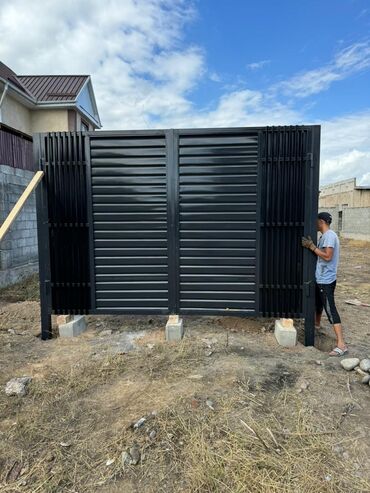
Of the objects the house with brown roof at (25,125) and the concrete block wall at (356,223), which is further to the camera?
the concrete block wall at (356,223)

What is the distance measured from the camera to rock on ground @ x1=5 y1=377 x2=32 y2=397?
279 cm

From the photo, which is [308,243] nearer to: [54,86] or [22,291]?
[22,291]

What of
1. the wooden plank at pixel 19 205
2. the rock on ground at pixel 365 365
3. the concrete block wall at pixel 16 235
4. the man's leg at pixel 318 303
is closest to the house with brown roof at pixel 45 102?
the concrete block wall at pixel 16 235

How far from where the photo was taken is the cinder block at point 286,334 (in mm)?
3775

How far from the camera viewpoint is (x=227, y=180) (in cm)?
372

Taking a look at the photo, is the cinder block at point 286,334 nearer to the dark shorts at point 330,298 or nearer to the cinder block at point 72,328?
the dark shorts at point 330,298

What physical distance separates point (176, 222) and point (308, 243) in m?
1.48

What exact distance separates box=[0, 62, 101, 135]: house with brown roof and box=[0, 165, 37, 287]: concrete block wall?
5054 mm

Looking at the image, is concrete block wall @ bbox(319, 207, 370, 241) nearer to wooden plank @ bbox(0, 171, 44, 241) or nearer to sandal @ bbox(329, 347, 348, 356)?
sandal @ bbox(329, 347, 348, 356)

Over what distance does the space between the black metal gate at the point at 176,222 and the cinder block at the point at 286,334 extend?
0.50 ft

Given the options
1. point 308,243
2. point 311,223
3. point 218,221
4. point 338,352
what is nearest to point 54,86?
point 218,221

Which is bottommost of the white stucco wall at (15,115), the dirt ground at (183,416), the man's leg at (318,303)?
the dirt ground at (183,416)

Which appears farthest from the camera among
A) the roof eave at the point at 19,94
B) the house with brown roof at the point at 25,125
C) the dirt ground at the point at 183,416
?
the roof eave at the point at 19,94

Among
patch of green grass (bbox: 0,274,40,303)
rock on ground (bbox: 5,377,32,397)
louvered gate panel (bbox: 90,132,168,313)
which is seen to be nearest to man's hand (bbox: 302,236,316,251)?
louvered gate panel (bbox: 90,132,168,313)
